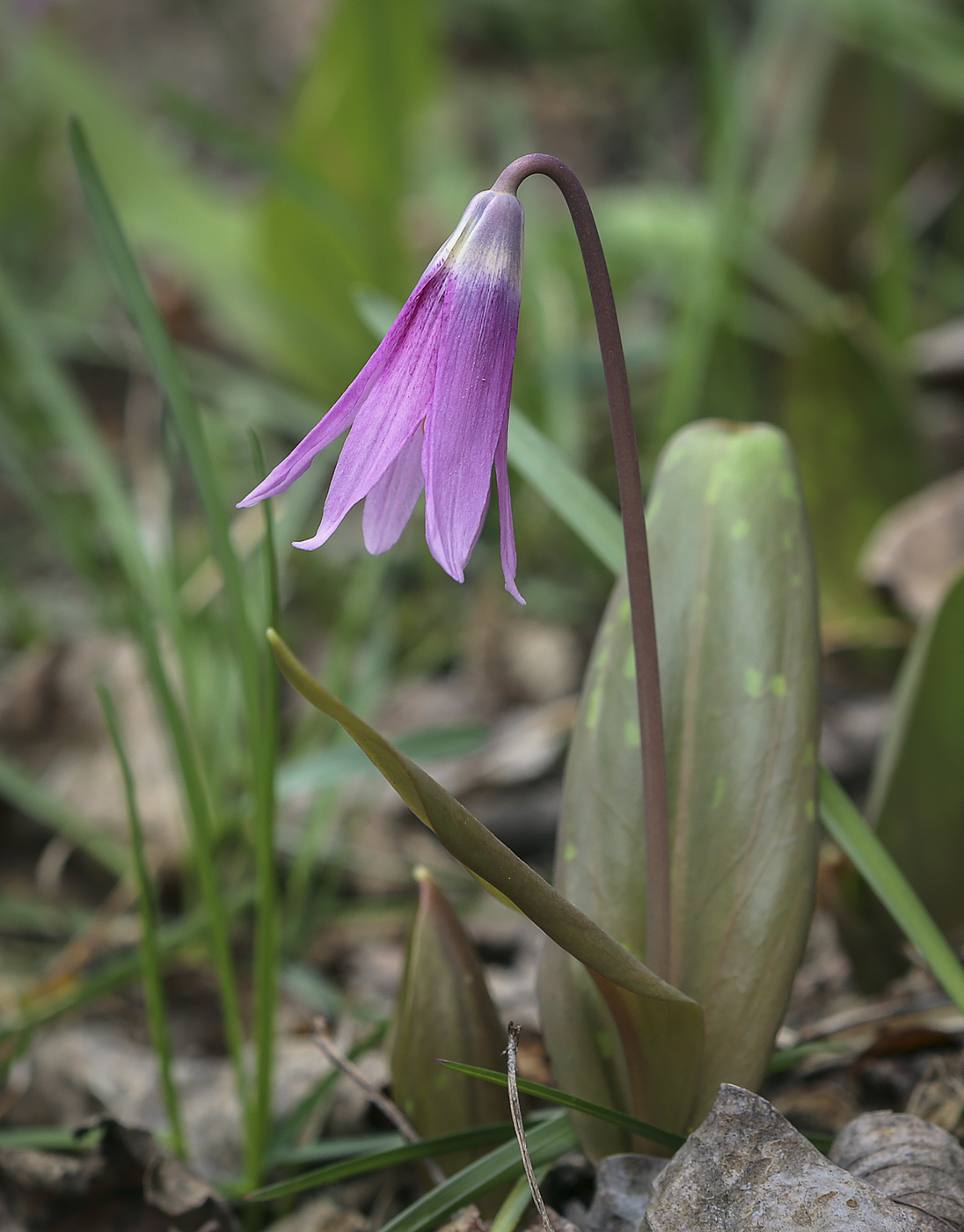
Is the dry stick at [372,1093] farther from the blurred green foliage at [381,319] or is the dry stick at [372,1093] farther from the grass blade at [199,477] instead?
the blurred green foliage at [381,319]

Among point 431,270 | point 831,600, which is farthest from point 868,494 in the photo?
point 431,270

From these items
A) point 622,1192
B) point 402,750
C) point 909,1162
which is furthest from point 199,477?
point 909,1162

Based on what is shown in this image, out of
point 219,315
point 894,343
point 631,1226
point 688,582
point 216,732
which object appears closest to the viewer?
point 631,1226

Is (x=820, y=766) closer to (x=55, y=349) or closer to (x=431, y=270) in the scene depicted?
(x=431, y=270)

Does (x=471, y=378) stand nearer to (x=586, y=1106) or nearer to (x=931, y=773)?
(x=586, y=1106)

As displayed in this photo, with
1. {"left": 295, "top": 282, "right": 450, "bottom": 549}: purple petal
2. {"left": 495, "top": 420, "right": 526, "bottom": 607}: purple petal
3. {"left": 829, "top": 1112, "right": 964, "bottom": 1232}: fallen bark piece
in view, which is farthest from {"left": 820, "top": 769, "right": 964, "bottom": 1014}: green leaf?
{"left": 295, "top": 282, "right": 450, "bottom": 549}: purple petal

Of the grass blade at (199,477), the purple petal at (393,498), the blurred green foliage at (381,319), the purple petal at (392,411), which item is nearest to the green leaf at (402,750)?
the blurred green foliage at (381,319)

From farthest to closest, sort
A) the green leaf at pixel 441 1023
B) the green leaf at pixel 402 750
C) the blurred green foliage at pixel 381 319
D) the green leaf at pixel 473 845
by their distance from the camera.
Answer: the blurred green foliage at pixel 381 319
the green leaf at pixel 402 750
the green leaf at pixel 441 1023
the green leaf at pixel 473 845
